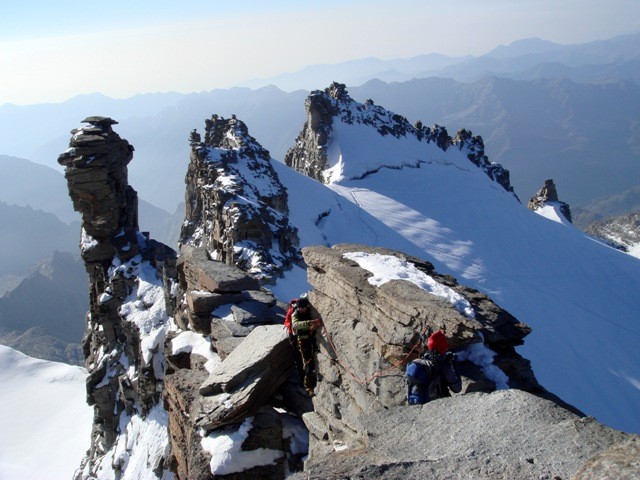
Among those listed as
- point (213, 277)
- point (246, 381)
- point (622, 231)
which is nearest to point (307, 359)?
point (246, 381)

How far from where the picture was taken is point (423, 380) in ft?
26.7

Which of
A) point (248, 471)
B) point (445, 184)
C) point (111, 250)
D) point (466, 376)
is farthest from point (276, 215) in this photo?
point (445, 184)

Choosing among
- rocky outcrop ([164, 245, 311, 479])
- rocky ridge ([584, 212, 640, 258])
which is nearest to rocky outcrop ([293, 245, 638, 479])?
rocky outcrop ([164, 245, 311, 479])

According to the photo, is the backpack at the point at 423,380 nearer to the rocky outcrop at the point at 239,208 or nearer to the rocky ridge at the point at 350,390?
the rocky ridge at the point at 350,390

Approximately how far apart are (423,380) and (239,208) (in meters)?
32.0

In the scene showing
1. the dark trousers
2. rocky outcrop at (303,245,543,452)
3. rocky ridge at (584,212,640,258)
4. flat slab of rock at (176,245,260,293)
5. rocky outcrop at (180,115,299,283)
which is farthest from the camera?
rocky ridge at (584,212,640,258)

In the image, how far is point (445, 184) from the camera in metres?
73.6

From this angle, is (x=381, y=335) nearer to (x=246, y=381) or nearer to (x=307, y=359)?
(x=307, y=359)

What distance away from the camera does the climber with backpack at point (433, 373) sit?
26.4 feet

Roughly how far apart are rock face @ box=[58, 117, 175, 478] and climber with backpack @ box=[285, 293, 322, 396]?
14846 millimetres

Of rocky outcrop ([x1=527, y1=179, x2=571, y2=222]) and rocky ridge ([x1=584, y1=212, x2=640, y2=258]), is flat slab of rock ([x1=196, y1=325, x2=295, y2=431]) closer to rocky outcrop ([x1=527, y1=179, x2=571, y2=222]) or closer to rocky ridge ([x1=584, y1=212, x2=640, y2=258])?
rocky outcrop ([x1=527, y1=179, x2=571, y2=222])

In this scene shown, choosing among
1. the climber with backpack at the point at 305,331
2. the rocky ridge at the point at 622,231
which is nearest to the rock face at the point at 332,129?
the rocky ridge at the point at 622,231

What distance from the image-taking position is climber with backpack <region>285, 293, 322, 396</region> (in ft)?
37.2

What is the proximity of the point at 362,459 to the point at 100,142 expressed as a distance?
28.7 m
